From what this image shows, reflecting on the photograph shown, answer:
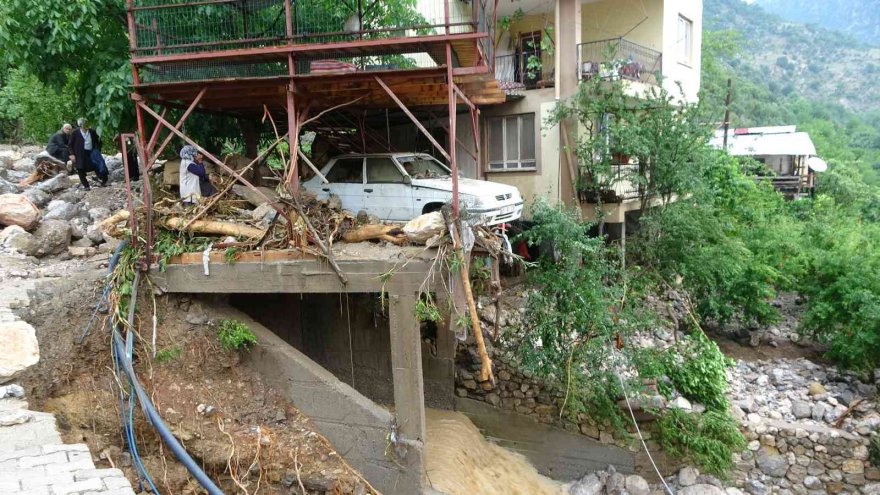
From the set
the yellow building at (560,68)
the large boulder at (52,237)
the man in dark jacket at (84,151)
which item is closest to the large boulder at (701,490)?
the yellow building at (560,68)

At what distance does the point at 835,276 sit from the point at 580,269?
7961 mm

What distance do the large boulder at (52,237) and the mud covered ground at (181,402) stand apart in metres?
1.49

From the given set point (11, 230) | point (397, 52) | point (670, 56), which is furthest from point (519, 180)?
point (11, 230)

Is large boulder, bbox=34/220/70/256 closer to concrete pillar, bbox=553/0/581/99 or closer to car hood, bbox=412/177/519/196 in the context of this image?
car hood, bbox=412/177/519/196

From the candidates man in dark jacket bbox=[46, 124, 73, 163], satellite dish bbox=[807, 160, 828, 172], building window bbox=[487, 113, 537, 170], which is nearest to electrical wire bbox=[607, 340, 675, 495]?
building window bbox=[487, 113, 537, 170]

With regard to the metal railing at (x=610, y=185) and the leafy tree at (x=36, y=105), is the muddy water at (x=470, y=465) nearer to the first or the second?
the metal railing at (x=610, y=185)

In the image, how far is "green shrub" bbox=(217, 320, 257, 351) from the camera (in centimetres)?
904

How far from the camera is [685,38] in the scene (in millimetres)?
17391

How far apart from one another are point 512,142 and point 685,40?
6908mm

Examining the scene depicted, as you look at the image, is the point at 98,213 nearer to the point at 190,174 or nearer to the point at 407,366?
the point at 190,174

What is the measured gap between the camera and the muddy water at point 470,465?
9531 mm

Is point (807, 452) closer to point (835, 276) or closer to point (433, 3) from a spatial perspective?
point (835, 276)

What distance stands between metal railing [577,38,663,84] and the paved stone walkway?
12.0 meters

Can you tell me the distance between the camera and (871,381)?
1290 cm
